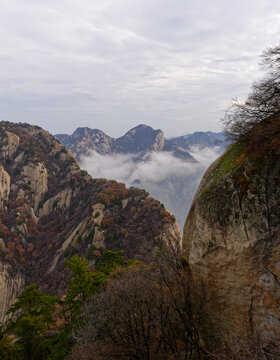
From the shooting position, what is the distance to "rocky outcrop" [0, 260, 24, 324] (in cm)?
8281

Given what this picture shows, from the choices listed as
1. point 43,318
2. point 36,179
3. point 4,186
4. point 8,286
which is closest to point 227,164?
point 43,318

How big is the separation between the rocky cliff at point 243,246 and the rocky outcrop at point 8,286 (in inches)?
3524

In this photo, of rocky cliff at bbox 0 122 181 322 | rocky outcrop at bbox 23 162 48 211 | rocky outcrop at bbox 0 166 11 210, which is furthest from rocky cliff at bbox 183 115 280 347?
rocky outcrop at bbox 23 162 48 211

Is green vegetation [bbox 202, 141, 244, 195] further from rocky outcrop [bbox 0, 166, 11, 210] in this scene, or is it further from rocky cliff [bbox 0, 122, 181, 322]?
rocky outcrop [bbox 0, 166, 11, 210]

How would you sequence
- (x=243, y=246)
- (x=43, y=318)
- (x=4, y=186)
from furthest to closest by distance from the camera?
(x=4, y=186) → (x=43, y=318) → (x=243, y=246)

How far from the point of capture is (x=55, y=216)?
397ft

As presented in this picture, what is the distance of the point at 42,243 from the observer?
4311 inches

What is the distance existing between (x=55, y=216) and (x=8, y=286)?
1581 inches

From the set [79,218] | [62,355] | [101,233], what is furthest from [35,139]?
[62,355]

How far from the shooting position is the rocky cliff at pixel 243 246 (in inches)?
486

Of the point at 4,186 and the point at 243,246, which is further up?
the point at 243,246

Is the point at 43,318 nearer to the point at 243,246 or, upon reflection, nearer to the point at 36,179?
the point at 243,246

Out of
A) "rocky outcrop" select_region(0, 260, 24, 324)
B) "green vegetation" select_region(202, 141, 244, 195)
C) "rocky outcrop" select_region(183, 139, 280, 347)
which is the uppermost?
"green vegetation" select_region(202, 141, 244, 195)

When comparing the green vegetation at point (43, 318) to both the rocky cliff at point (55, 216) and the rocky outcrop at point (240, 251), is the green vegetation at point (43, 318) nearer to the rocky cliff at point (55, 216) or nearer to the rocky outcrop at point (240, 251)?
the rocky outcrop at point (240, 251)
